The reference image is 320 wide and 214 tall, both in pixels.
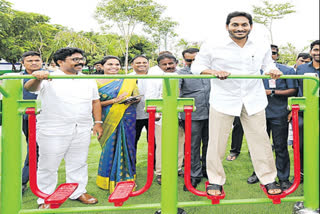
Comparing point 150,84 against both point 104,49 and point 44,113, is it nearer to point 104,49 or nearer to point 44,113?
point 44,113

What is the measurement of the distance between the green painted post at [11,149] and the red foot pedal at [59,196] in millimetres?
232

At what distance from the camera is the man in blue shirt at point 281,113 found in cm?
294

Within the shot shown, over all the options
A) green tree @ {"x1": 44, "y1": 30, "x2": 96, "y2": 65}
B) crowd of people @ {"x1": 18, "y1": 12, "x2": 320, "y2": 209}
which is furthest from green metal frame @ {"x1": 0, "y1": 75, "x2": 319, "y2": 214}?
green tree @ {"x1": 44, "y1": 30, "x2": 96, "y2": 65}

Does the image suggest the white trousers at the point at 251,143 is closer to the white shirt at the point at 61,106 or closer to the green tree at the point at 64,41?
the white shirt at the point at 61,106

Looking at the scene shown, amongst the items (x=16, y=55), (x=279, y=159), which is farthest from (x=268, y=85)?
(x=16, y=55)

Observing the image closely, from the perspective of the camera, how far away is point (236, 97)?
2.24 m

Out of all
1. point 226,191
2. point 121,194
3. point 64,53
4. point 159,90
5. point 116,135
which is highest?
point 64,53

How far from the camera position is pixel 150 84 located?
130 inches

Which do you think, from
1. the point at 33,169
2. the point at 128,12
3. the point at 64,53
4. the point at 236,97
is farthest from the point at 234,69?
the point at 128,12

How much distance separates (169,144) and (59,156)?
1098 mm

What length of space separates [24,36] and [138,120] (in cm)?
2250

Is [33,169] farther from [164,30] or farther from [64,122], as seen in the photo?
[164,30]

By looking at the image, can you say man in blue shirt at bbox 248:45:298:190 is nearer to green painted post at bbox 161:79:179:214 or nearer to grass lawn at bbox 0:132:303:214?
grass lawn at bbox 0:132:303:214

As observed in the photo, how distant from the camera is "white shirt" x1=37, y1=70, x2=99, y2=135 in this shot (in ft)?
8.22
